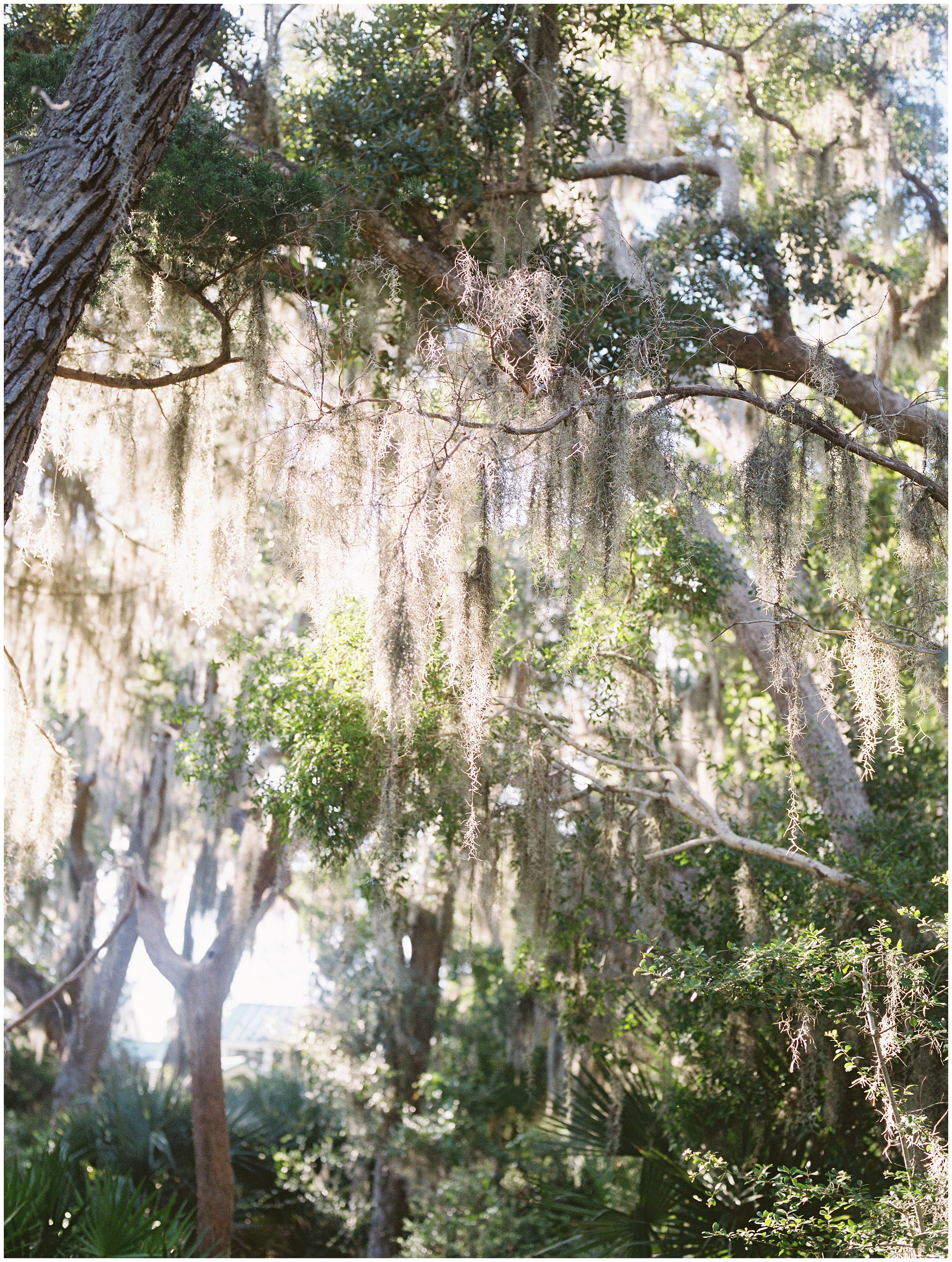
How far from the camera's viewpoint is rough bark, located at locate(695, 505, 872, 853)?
593 cm

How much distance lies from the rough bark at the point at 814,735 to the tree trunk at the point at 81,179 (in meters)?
3.20

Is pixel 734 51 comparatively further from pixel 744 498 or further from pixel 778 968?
pixel 778 968

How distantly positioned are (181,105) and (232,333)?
1.18 meters

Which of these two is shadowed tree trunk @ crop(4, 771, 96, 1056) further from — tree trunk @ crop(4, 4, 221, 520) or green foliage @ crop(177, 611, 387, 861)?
tree trunk @ crop(4, 4, 221, 520)

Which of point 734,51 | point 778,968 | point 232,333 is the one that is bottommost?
point 778,968

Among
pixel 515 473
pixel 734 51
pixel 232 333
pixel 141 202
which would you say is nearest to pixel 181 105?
pixel 141 202

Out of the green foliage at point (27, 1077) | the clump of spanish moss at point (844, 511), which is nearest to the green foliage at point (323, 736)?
the clump of spanish moss at point (844, 511)

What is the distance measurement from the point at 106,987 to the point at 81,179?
8.26 m

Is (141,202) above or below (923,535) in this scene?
above

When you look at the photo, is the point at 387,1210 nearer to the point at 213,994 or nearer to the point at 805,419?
the point at 213,994

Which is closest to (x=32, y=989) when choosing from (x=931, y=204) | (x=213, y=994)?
(x=213, y=994)

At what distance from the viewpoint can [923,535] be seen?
4184 millimetres

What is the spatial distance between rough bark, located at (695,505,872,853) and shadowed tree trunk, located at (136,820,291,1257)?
3122mm

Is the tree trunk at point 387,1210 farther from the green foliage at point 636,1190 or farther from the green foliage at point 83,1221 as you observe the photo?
the green foliage at point 83,1221
